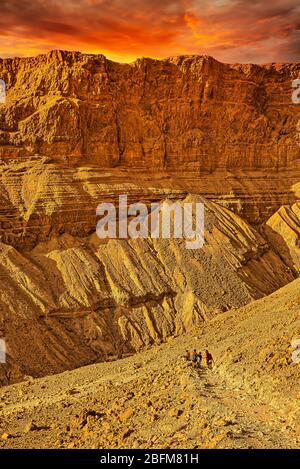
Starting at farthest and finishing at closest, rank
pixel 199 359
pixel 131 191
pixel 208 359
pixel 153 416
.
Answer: pixel 131 191, pixel 199 359, pixel 208 359, pixel 153 416

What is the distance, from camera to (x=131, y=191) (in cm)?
5000

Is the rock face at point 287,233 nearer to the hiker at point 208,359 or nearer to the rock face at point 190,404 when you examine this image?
the rock face at point 190,404

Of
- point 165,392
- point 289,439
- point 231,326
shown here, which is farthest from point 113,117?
point 289,439

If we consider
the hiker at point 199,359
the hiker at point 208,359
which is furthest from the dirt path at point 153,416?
the hiker at point 208,359

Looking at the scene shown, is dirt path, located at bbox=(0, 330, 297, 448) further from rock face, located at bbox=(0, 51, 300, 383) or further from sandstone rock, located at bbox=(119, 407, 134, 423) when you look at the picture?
rock face, located at bbox=(0, 51, 300, 383)

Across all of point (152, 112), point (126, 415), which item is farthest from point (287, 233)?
point (126, 415)

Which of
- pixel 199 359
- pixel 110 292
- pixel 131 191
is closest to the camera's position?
pixel 199 359

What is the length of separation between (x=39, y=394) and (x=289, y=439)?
14949 mm

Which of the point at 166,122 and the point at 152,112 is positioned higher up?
the point at 152,112

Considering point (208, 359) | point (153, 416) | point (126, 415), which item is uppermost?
point (208, 359)

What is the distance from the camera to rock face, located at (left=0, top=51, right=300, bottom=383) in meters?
40.2

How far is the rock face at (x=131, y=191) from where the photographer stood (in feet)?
132

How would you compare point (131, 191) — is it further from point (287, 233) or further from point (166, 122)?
point (287, 233)

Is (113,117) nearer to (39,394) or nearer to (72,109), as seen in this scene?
(72,109)
